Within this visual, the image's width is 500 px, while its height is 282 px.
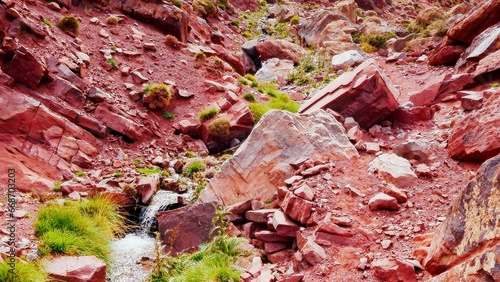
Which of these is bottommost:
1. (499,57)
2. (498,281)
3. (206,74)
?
(206,74)

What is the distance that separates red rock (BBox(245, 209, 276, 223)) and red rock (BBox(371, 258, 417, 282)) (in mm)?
3135

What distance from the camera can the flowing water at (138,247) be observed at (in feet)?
31.1

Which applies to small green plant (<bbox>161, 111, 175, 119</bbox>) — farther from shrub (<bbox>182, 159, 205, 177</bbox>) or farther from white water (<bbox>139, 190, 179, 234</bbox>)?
white water (<bbox>139, 190, 179, 234</bbox>)

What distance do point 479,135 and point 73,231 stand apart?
9.26 m

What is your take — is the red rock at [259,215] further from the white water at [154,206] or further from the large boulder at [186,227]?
the white water at [154,206]

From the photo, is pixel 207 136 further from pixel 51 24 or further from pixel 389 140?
pixel 51 24

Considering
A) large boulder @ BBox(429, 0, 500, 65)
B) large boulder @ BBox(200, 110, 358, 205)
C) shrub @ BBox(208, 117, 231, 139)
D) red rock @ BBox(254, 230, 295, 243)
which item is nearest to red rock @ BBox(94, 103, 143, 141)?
shrub @ BBox(208, 117, 231, 139)

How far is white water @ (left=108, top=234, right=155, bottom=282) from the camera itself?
30.8ft

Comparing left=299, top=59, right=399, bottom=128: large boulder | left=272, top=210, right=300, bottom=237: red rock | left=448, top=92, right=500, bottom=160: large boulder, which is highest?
left=448, top=92, right=500, bottom=160: large boulder

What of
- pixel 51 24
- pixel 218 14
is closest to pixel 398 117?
pixel 51 24

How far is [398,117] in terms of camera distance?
41.9ft

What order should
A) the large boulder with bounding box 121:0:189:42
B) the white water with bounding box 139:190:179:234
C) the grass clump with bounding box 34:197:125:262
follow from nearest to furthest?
the grass clump with bounding box 34:197:125:262
the white water with bounding box 139:190:179:234
the large boulder with bounding box 121:0:189:42

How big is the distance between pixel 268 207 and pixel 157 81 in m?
11.2

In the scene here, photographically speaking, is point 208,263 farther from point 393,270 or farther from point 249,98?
point 249,98
